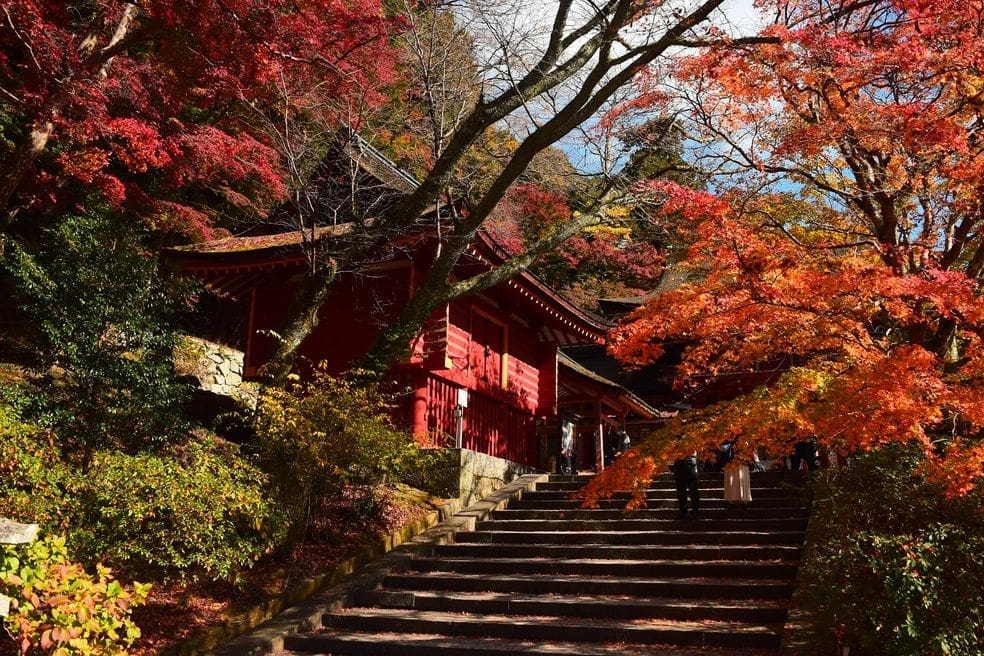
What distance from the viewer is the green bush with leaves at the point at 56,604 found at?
506cm

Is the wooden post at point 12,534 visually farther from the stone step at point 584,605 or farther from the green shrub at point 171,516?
the stone step at point 584,605

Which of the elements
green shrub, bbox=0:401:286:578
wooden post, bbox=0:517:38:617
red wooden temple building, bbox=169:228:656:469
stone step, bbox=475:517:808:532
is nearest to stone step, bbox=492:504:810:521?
stone step, bbox=475:517:808:532

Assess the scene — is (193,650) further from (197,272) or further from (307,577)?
(197,272)

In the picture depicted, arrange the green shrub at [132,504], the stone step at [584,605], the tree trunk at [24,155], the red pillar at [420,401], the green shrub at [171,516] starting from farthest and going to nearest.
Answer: the red pillar at [420,401], the tree trunk at [24,155], the stone step at [584,605], the green shrub at [171,516], the green shrub at [132,504]

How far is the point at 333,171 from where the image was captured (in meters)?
16.3

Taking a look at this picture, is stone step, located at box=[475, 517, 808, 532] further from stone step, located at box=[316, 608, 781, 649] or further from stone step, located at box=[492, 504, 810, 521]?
stone step, located at box=[316, 608, 781, 649]

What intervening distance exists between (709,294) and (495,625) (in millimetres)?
5436

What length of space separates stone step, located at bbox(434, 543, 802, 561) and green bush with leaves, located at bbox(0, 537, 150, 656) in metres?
6.36

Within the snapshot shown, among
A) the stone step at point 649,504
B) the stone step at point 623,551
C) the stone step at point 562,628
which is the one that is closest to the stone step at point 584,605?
the stone step at point 562,628

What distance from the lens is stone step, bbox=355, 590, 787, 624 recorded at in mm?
8539

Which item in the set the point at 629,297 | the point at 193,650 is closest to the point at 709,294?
the point at 193,650

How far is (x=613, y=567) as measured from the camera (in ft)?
34.2

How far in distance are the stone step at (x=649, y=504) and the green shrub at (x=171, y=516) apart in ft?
17.4

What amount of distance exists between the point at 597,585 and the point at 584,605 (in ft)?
2.50
